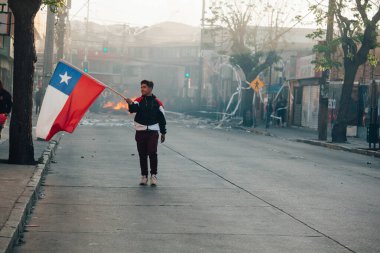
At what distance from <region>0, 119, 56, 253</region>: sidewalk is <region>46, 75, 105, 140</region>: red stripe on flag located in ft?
2.96

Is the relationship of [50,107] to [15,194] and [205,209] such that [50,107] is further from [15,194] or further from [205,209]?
[205,209]

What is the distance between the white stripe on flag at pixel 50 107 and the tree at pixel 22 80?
1623mm

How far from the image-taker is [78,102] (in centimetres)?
1429

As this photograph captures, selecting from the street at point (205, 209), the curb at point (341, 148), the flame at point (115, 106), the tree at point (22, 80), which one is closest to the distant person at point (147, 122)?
the street at point (205, 209)

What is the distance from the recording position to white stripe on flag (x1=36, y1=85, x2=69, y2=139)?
14.1 meters

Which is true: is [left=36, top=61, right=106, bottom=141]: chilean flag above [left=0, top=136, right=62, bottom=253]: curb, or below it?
above

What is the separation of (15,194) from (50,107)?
12.5 ft

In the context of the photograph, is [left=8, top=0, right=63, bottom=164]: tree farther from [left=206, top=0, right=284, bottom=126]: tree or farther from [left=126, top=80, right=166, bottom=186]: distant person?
[left=206, top=0, right=284, bottom=126]: tree

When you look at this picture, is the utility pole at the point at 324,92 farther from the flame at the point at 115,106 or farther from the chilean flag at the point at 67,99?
the flame at the point at 115,106

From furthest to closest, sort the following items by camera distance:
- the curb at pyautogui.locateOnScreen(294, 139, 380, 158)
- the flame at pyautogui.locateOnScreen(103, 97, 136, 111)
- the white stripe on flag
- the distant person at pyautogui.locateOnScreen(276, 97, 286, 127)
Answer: the flame at pyautogui.locateOnScreen(103, 97, 136, 111) → the distant person at pyautogui.locateOnScreen(276, 97, 286, 127) → the curb at pyautogui.locateOnScreen(294, 139, 380, 158) → the white stripe on flag

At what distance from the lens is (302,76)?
5172 centimetres

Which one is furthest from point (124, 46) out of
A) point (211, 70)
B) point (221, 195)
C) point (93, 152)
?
point (221, 195)

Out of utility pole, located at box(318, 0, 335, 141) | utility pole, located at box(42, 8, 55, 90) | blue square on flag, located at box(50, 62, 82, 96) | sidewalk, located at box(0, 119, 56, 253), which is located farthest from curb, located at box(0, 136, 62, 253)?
utility pole, located at box(318, 0, 335, 141)

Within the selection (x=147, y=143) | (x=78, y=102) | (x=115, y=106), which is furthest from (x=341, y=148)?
(x=115, y=106)
